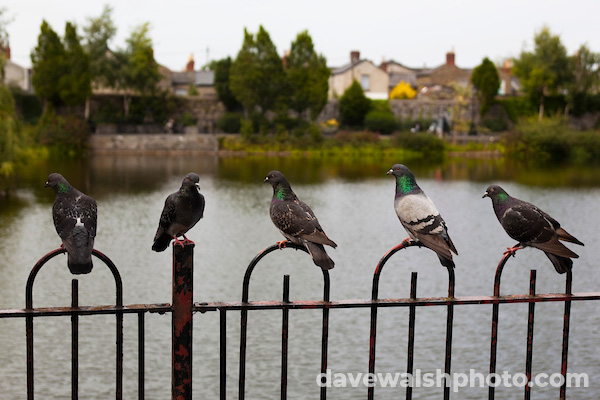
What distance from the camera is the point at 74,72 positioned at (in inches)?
1932

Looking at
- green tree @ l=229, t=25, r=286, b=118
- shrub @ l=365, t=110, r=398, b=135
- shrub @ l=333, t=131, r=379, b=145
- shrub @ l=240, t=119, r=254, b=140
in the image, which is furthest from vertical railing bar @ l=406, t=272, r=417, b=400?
shrub @ l=365, t=110, r=398, b=135

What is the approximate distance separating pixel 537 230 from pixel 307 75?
48269 mm

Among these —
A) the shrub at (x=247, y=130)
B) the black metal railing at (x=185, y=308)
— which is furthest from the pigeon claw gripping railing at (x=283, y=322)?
the shrub at (x=247, y=130)

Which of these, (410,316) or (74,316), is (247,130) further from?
(74,316)

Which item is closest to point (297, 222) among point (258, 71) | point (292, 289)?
point (292, 289)

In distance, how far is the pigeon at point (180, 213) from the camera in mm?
3479

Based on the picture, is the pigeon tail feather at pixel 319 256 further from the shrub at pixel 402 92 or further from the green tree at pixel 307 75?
the shrub at pixel 402 92

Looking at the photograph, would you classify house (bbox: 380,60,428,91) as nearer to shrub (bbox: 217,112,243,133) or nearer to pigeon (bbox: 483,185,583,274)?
shrub (bbox: 217,112,243,133)

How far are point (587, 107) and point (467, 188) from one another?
104ft

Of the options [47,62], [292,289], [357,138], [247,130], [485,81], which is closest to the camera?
[292,289]

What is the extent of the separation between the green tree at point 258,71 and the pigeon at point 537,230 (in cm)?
4717

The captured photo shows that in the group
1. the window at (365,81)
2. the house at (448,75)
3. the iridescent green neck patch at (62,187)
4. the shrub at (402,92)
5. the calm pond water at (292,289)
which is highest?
the house at (448,75)

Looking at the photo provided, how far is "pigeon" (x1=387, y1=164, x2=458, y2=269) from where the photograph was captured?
12.0ft

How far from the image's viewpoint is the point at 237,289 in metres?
14.4
